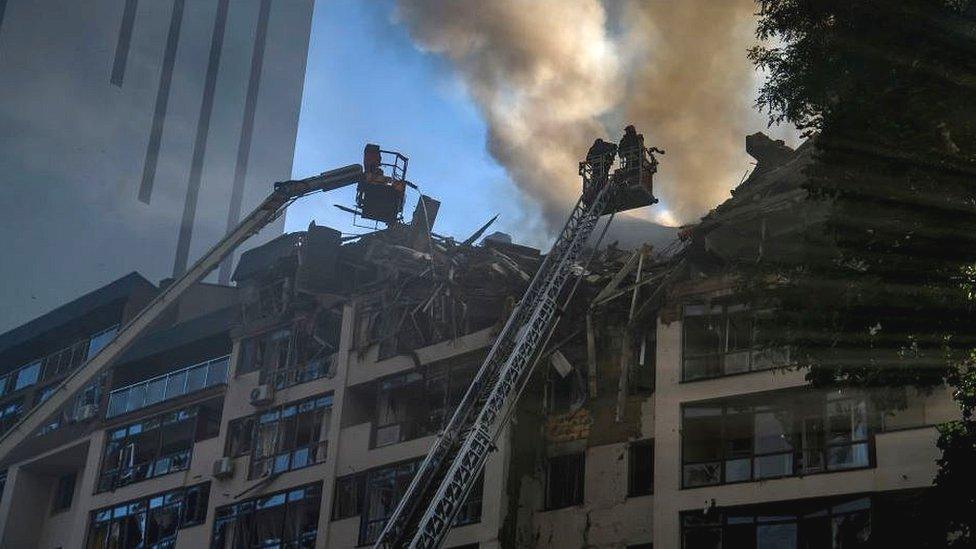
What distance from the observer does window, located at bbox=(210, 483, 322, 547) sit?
41.2m

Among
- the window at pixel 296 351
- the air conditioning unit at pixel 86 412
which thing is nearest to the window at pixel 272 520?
the window at pixel 296 351

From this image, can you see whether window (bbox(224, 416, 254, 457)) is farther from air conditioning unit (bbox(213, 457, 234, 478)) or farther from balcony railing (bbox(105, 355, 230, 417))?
balcony railing (bbox(105, 355, 230, 417))

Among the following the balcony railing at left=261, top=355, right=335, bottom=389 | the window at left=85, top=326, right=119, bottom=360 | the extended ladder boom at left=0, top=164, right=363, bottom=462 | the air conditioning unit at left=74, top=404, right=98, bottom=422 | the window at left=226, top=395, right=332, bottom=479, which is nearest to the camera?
the extended ladder boom at left=0, top=164, right=363, bottom=462

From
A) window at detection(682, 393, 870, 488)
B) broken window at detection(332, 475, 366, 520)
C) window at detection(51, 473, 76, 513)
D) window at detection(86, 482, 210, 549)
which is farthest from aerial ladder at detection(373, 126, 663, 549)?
window at detection(51, 473, 76, 513)

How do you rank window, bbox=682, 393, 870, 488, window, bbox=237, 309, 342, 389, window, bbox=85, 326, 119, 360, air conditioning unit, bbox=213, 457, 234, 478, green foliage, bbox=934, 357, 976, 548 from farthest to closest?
window, bbox=85, 326, 119, 360 → air conditioning unit, bbox=213, 457, 234, 478 → window, bbox=237, 309, 342, 389 → window, bbox=682, 393, 870, 488 → green foliage, bbox=934, 357, 976, 548

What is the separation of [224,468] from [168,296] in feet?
22.7

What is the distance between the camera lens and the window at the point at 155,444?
154 ft

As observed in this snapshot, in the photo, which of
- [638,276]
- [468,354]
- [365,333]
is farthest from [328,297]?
[638,276]

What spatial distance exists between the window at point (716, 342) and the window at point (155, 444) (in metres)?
19.5

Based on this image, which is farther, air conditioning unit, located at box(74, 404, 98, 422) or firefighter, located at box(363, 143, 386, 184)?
air conditioning unit, located at box(74, 404, 98, 422)

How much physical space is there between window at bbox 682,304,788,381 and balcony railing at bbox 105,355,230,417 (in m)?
18.9

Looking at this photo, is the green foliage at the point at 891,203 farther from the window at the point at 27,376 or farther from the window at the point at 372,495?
the window at the point at 27,376

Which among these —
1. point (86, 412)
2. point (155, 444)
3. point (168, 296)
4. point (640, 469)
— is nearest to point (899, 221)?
point (640, 469)

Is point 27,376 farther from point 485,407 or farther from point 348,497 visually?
point 485,407
